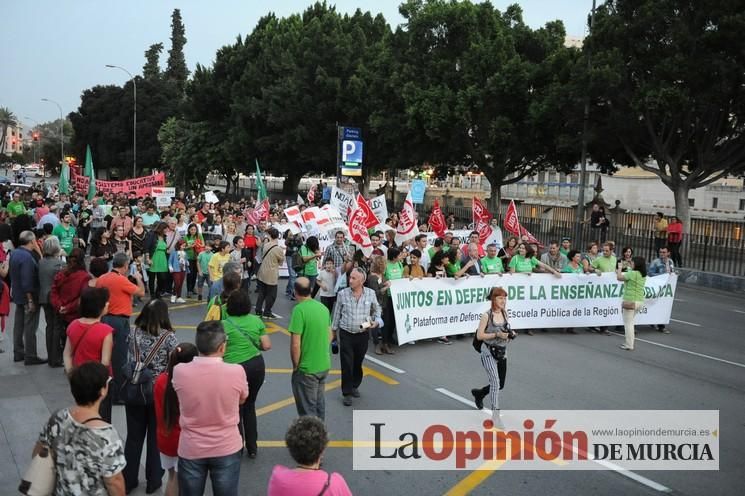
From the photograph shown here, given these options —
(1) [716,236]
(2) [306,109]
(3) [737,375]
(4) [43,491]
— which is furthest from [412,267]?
(2) [306,109]

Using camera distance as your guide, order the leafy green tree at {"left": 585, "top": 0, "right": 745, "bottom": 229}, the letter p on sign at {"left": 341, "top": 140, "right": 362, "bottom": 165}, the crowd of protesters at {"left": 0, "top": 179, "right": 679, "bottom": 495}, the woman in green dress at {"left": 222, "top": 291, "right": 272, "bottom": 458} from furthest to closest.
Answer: the letter p on sign at {"left": 341, "top": 140, "right": 362, "bottom": 165} → the leafy green tree at {"left": 585, "top": 0, "right": 745, "bottom": 229} → the woman in green dress at {"left": 222, "top": 291, "right": 272, "bottom": 458} → the crowd of protesters at {"left": 0, "top": 179, "right": 679, "bottom": 495}

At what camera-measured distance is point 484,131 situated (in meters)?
30.8

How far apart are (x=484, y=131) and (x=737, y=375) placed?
21.9 meters

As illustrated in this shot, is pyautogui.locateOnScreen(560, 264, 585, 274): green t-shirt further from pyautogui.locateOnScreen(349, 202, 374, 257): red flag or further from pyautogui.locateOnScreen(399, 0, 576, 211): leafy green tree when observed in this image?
pyautogui.locateOnScreen(399, 0, 576, 211): leafy green tree

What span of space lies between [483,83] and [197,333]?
27.4m

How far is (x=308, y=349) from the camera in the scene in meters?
6.43

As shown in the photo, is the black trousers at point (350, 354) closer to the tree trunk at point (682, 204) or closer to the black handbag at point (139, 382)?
the black handbag at point (139, 382)

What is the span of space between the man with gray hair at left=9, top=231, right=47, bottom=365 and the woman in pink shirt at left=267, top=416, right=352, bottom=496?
22.5 feet

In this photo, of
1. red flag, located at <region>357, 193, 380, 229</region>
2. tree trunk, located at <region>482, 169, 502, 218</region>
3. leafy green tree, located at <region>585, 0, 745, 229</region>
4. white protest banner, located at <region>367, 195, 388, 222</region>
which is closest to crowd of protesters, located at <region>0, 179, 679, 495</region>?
red flag, located at <region>357, 193, 380, 229</region>

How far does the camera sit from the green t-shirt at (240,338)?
→ 19.7ft

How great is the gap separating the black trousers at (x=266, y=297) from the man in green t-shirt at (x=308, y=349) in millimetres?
6024

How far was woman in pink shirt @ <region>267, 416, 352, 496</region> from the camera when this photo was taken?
332 cm

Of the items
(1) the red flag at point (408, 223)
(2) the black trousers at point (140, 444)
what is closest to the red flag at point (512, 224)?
(1) the red flag at point (408, 223)

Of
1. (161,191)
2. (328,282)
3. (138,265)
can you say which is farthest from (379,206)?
(161,191)
